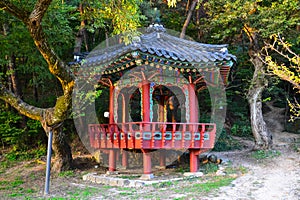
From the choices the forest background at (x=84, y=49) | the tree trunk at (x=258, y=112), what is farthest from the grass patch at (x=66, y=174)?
the tree trunk at (x=258, y=112)

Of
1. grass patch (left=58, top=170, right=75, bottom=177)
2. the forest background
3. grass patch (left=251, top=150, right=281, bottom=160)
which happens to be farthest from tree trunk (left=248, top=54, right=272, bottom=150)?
grass patch (left=58, top=170, right=75, bottom=177)

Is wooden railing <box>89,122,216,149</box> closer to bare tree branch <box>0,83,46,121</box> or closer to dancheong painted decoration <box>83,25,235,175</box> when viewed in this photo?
dancheong painted decoration <box>83,25,235,175</box>

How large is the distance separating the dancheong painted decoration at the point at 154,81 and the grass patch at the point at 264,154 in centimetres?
212

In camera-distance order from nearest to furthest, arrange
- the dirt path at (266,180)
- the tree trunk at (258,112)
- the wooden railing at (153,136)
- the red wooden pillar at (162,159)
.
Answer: the dirt path at (266,180) → the wooden railing at (153,136) → the red wooden pillar at (162,159) → the tree trunk at (258,112)

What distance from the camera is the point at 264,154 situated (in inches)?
379

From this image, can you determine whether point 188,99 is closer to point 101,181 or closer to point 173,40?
point 173,40

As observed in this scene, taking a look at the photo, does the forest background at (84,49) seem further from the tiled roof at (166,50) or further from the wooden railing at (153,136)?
the wooden railing at (153,136)

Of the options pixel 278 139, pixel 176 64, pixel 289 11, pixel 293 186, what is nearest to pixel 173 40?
pixel 176 64

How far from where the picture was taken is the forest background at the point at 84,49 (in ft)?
22.5

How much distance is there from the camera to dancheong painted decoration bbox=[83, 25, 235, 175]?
745 centimetres

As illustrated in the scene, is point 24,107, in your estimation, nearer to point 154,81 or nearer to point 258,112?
point 154,81

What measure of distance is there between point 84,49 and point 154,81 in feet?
25.5

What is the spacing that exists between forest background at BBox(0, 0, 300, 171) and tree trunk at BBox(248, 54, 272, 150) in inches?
1.3

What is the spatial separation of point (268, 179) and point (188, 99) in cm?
295
